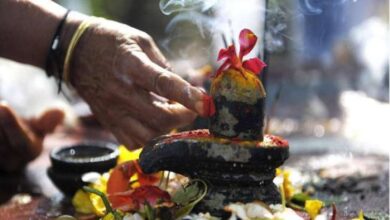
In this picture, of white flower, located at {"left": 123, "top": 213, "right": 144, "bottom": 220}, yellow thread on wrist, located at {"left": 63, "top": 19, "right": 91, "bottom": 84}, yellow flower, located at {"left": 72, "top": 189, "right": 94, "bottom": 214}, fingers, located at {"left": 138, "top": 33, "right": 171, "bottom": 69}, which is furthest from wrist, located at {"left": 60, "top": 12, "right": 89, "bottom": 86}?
white flower, located at {"left": 123, "top": 213, "right": 144, "bottom": 220}

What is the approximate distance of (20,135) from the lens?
3.23 metres

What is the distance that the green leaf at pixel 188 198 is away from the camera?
1.86 metres

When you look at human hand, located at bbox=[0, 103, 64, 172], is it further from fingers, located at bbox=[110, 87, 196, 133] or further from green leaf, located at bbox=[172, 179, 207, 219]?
green leaf, located at bbox=[172, 179, 207, 219]

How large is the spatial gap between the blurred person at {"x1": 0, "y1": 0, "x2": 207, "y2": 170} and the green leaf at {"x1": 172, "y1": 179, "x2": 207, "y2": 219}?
0.41m

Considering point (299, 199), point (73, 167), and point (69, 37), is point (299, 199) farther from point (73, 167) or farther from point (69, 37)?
point (69, 37)

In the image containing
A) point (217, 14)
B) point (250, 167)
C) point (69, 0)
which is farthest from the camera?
point (69, 0)

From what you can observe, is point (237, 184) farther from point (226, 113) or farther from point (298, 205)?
point (298, 205)

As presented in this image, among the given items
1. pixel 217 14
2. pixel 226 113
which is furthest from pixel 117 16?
pixel 226 113

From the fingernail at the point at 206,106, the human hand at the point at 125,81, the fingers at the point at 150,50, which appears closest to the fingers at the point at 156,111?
the human hand at the point at 125,81

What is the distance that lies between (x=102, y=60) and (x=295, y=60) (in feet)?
24.1

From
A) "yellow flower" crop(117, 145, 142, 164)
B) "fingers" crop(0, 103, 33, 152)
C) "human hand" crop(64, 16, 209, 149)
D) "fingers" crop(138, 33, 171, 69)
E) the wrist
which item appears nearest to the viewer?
"human hand" crop(64, 16, 209, 149)

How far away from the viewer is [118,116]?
2525 mm

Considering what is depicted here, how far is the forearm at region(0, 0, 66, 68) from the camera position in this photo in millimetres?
2580

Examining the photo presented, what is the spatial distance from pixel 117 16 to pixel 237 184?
33.9 ft
